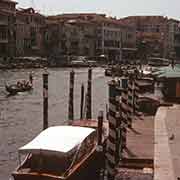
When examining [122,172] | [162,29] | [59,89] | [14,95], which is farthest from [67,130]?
[162,29]

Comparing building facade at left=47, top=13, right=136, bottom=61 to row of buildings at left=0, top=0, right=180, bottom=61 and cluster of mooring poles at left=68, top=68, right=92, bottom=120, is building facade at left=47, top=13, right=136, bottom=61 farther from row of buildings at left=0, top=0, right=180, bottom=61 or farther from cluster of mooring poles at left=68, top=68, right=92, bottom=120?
cluster of mooring poles at left=68, top=68, right=92, bottom=120

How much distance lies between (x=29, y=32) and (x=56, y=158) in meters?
74.2

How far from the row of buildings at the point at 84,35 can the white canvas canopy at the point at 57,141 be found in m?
64.9

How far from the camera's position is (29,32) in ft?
270

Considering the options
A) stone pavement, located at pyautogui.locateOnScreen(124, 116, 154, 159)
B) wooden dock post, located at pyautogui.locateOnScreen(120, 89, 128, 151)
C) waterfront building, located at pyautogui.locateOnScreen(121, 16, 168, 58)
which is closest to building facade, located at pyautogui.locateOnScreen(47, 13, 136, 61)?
waterfront building, located at pyautogui.locateOnScreen(121, 16, 168, 58)

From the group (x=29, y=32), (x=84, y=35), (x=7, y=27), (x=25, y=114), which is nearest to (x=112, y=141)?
(x=25, y=114)

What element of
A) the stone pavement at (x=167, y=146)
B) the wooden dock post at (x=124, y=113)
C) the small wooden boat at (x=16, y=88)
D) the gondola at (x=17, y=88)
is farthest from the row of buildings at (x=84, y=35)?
the wooden dock post at (x=124, y=113)

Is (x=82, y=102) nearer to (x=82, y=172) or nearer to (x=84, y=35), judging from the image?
(x=82, y=172)

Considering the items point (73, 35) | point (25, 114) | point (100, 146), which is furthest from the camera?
point (73, 35)

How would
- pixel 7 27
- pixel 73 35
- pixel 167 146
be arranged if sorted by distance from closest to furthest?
pixel 167 146, pixel 7 27, pixel 73 35

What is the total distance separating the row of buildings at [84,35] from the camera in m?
77.9

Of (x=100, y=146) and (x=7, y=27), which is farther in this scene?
(x=7, y=27)

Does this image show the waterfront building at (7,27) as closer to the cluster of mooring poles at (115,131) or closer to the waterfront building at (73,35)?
the waterfront building at (73,35)

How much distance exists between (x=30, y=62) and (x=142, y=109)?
186ft
